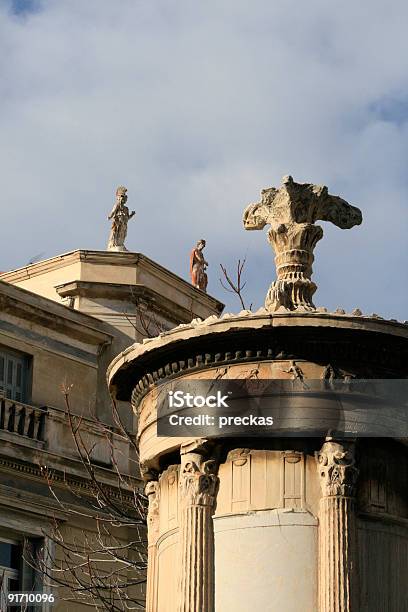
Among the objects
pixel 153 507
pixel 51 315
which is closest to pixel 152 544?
pixel 153 507

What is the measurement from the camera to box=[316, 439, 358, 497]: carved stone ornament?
13922 mm

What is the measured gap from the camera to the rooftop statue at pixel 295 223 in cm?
1516

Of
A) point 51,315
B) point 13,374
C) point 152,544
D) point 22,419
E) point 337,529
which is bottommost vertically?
point 337,529

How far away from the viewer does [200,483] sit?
1427 centimetres

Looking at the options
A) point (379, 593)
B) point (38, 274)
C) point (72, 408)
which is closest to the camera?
point (379, 593)

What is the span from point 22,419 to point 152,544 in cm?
1274

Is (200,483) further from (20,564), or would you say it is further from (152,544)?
(20,564)

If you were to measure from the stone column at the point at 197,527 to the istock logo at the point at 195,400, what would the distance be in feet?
1.12

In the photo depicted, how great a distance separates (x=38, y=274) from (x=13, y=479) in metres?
5.53

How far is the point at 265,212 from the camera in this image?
50.8 ft

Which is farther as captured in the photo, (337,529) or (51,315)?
(51,315)

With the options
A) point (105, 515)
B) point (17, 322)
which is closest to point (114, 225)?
point (17, 322)

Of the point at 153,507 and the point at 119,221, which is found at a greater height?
the point at 119,221

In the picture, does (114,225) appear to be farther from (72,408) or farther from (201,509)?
(201,509)
